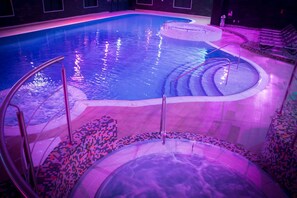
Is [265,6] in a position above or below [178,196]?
above

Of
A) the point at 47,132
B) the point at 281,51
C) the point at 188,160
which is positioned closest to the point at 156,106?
the point at 188,160

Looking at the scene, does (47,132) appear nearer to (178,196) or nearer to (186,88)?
(178,196)

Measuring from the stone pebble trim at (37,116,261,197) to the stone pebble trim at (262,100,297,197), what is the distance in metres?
0.24

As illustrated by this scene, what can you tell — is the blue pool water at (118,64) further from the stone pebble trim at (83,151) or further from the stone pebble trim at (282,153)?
the stone pebble trim at (282,153)

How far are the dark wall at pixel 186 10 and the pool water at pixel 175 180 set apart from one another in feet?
55.2

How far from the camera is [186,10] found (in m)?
18.9

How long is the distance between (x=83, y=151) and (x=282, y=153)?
2.51m

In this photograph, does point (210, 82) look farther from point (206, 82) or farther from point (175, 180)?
point (175, 180)

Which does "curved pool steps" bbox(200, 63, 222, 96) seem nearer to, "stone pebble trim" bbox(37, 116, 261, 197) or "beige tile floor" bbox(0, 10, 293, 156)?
"beige tile floor" bbox(0, 10, 293, 156)

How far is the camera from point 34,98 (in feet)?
19.8

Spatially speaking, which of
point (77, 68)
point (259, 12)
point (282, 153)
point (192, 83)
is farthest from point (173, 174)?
point (259, 12)

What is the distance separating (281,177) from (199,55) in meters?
7.22

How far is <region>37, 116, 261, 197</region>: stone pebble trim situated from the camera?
261 cm

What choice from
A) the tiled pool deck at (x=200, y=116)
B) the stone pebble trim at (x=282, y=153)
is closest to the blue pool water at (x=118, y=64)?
the tiled pool deck at (x=200, y=116)
